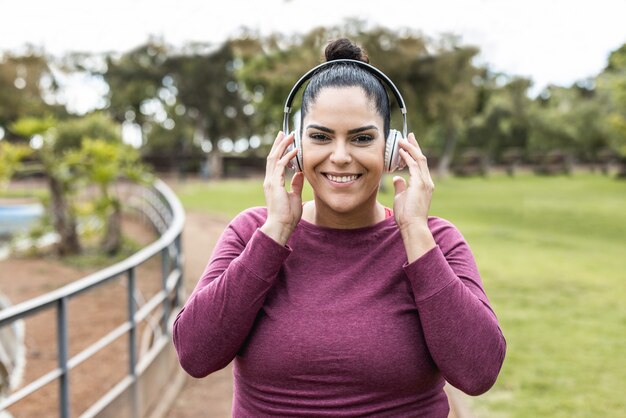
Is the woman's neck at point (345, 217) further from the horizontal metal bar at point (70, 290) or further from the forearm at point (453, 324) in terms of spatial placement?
the horizontal metal bar at point (70, 290)

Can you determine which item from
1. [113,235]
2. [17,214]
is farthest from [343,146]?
[17,214]

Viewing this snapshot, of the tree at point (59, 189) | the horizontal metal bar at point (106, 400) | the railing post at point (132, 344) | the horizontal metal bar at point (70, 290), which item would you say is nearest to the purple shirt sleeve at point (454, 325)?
the horizontal metal bar at point (70, 290)

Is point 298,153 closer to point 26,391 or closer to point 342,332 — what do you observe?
point 342,332

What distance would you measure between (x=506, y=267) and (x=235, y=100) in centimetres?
3259

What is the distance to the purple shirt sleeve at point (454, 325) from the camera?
1.49 metres

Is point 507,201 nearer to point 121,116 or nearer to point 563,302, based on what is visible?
point 563,302

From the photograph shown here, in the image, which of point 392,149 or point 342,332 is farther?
point 392,149

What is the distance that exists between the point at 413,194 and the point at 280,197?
30cm

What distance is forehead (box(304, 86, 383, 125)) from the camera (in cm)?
160

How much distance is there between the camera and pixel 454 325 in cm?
149

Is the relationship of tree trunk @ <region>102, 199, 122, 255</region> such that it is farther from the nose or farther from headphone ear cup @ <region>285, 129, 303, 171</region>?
the nose

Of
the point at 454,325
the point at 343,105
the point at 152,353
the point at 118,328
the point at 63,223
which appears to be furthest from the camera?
the point at 63,223

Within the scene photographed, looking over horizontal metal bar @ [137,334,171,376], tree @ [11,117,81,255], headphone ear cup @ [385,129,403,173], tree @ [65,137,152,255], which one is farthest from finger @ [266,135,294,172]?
tree @ [11,117,81,255]

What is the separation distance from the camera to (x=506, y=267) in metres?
10.6
